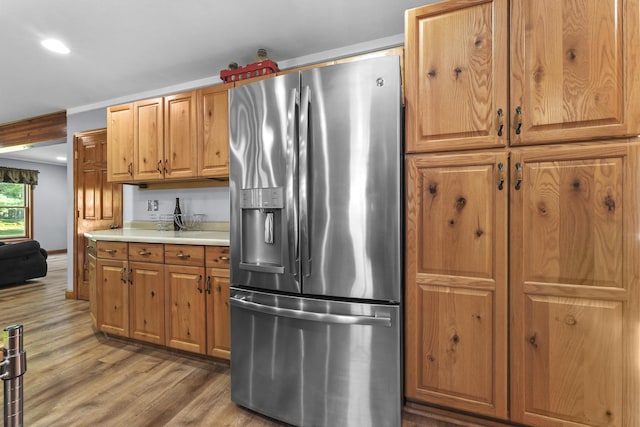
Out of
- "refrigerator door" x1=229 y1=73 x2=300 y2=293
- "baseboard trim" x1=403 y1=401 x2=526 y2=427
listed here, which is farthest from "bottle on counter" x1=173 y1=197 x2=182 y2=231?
"baseboard trim" x1=403 y1=401 x2=526 y2=427

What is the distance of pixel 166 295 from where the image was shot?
240 centimetres

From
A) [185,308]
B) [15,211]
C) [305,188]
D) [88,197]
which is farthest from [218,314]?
[15,211]

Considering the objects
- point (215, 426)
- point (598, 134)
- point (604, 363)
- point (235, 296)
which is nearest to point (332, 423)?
point (215, 426)

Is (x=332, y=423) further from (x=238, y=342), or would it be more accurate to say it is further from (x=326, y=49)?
(x=326, y=49)

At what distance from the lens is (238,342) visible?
180cm

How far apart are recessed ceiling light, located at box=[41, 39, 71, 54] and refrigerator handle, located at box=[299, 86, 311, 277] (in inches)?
94.8

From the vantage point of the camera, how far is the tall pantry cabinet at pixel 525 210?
1340mm

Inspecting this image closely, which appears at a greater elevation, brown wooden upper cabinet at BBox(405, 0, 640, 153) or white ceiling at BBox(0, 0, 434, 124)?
white ceiling at BBox(0, 0, 434, 124)

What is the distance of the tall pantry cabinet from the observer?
134 centimetres

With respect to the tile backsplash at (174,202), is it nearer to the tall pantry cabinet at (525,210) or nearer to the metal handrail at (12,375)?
the tall pantry cabinet at (525,210)

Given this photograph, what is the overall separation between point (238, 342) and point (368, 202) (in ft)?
3.53

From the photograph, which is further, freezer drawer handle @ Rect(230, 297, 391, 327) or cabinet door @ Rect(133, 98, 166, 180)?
cabinet door @ Rect(133, 98, 166, 180)

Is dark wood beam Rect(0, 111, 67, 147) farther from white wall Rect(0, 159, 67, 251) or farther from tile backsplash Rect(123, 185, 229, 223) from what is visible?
white wall Rect(0, 159, 67, 251)

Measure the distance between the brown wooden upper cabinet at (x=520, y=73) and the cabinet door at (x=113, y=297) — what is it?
246 centimetres
